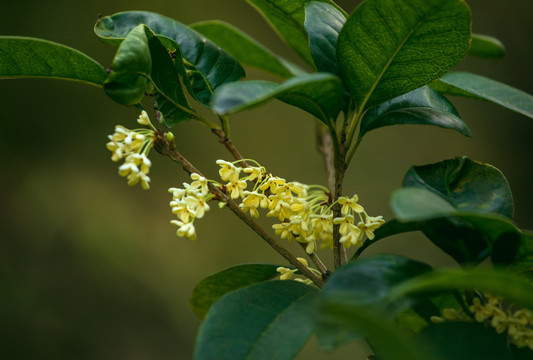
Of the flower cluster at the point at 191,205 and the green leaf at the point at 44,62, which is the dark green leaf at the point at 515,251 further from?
the green leaf at the point at 44,62

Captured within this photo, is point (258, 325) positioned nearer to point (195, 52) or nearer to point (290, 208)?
point (290, 208)

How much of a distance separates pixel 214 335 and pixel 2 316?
1.76 meters

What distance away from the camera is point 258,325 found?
0.52 m

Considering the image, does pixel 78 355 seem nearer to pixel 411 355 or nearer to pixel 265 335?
pixel 265 335

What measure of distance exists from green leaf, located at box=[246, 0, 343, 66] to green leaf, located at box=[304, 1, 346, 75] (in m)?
0.05

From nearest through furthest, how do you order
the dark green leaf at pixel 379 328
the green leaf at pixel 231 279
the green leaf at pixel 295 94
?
the dark green leaf at pixel 379 328 → the green leaf at pixel 295 94 → the green leaf at pixel 231 279

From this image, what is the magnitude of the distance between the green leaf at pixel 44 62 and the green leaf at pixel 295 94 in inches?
11.0

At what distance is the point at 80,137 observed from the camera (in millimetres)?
2115

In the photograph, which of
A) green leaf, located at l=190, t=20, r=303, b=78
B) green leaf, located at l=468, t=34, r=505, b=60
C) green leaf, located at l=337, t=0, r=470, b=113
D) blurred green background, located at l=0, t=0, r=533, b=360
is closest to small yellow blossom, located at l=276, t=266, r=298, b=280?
green leaf, located at l=337, t=0, r=470, b=113

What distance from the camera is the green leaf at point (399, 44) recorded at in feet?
1.79

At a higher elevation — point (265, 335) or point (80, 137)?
point (265, 335)

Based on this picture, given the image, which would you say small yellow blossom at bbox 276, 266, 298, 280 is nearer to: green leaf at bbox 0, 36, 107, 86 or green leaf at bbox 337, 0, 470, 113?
green leaf at bbox 337, 0, 470, 113

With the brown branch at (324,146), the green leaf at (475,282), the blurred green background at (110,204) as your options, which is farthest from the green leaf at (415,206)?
the blurred green background at (110,204)

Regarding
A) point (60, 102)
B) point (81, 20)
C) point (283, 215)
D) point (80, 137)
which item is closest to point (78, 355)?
point (80, 137)
